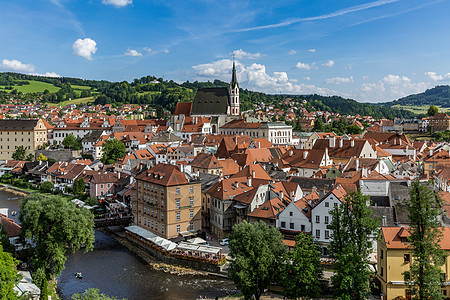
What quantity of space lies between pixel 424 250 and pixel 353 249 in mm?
3473

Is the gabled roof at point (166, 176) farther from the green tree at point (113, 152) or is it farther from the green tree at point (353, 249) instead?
the green tree at point (113, 152)

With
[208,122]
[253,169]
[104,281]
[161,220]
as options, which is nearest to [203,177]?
[253,169]

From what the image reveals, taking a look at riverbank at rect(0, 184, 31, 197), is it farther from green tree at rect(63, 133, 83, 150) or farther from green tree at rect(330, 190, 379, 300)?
green tree at rect(330, 190, 379, 300)

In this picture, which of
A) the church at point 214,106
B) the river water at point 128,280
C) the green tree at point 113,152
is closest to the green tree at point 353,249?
the river water at point 128,280

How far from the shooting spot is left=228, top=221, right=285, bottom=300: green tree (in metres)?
24.4

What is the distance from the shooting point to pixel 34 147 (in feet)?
311

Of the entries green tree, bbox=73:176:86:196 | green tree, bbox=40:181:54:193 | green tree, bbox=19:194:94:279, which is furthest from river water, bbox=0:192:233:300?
green tree, bbox=40:181:54:193

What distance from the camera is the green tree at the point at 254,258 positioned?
24391 millimetres

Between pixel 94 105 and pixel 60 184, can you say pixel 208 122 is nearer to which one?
pixel 60 184

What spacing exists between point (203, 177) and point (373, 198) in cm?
1885

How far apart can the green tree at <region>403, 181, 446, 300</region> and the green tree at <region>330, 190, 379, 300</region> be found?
8.01 feet

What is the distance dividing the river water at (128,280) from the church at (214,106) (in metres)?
75.4

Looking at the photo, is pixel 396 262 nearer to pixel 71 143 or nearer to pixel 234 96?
pixel 71 143

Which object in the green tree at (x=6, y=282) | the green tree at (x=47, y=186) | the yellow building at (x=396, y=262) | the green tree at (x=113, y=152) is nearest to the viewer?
the green tree at (x=6, y=282)
